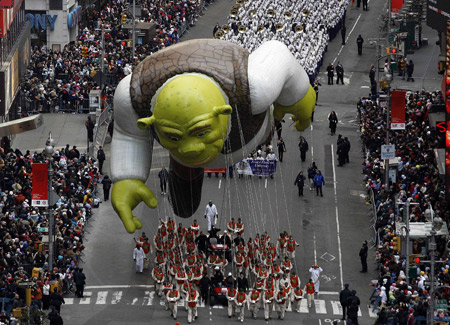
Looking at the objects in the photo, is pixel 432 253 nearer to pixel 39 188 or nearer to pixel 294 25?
pixel 39 188

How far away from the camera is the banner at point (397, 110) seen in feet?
210

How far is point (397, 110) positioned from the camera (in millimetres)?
64125

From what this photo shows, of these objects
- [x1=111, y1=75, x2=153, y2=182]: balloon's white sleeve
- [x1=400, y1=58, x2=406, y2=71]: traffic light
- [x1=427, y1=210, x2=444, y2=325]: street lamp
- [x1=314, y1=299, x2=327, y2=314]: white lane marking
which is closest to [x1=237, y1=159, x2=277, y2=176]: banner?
[x1=400, y1=58, x2=406, y2=71]: traffic light

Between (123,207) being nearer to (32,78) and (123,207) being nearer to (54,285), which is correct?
(54,285)

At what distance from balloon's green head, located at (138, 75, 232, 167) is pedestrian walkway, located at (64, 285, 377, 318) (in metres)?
9.54

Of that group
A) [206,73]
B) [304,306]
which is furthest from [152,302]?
[206,73]

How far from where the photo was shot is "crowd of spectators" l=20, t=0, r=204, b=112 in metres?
77.8

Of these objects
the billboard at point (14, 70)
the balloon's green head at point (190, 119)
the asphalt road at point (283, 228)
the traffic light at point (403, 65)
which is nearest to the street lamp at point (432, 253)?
the asphalt road at point (283, 228)

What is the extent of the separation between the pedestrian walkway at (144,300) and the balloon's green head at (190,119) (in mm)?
9540

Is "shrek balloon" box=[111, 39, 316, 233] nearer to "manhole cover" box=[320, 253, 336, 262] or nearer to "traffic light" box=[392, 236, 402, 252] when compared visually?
"traffic light" box=[392, 236, 402, 252]

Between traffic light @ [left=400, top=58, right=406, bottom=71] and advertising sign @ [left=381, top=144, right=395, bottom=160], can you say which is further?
traffic light @ [left=400, top=58, right=406, bottom=71]

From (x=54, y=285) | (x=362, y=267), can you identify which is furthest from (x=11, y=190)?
(x=362, y=267)

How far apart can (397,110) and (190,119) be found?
61.4 ft

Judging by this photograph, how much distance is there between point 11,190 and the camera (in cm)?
6234
